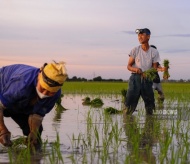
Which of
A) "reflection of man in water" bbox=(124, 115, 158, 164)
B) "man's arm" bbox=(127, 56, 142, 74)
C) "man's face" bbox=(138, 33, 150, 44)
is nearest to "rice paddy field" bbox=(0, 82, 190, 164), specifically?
"reflection of man in water" bbox=(124, 115, 158, 164)

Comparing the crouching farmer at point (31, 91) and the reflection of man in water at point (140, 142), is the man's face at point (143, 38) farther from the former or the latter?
the crouching farmer at point (31, 91)

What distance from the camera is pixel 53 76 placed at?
3430mm

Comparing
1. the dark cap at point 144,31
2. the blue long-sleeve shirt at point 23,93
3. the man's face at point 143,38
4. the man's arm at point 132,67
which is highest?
the dark cap at point 144,31

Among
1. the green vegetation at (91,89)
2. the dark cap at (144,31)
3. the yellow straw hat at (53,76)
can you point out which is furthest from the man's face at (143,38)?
the green vegetation at (91,89)

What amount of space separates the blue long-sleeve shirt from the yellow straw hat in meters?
0.21

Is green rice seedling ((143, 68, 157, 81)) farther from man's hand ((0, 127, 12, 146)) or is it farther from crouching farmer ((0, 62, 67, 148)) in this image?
man's hand ((0, 127, 12, 146))

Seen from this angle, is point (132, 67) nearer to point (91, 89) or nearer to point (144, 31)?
point (144, 31)

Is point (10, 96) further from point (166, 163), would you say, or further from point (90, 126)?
point (90, 126)

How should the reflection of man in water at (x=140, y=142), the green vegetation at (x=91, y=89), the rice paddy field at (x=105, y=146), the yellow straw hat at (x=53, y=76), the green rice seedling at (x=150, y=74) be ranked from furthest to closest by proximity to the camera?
the green vegetation at (x=91, y=89), the green rice seedling at (x=150, y=74), the reflection of man in water at (x=140, y=142), the rice paddy field at (x=105, y=146), the yellow straw hat at (x=53, y=76)

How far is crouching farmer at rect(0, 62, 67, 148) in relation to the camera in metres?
3.48

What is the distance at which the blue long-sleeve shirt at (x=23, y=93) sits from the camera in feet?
12.3

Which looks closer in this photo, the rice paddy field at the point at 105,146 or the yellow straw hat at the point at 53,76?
the yellow straw hat at the point at 53,76

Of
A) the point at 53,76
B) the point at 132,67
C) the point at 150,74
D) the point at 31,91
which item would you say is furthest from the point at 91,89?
the point at 53,76

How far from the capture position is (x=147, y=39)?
24.4 feet
